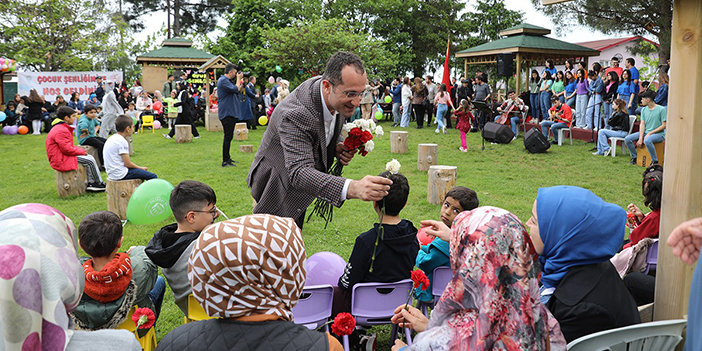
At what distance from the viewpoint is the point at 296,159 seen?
3.38m

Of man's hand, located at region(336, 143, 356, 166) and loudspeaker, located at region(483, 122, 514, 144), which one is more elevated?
loudspeaker, located at region(483, 122, 514, 144)

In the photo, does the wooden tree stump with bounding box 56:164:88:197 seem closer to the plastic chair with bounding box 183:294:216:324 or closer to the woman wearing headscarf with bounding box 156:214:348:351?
the plastic chair with bounding box 183:294:216:324

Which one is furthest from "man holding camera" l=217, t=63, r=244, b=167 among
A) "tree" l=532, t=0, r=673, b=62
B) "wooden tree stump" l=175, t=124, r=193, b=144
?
"tree" l=532, t=0, r=673, b=62

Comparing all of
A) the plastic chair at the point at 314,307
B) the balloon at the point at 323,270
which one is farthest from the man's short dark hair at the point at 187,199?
the plastic chair at the point at 314,307

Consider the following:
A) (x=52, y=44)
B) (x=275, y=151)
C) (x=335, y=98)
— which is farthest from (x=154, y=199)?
(x=52, y=44)

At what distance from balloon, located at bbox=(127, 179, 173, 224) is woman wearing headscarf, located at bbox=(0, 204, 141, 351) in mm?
4648

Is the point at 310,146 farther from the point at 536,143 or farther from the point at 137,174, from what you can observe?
the point at 536,143

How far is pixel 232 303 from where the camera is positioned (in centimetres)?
189

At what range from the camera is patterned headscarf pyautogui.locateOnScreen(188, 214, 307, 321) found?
6.10 ft

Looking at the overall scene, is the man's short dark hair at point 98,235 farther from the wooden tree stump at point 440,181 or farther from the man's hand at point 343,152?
the wooden tree stump at point 440,181

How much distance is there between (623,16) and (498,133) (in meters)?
8.87

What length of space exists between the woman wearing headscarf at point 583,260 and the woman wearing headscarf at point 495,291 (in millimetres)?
220

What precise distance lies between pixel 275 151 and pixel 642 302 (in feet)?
8.39

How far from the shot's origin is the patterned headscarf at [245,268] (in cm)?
186
